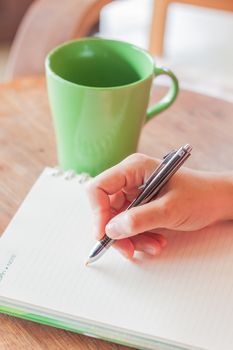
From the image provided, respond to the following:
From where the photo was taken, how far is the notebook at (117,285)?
49cm

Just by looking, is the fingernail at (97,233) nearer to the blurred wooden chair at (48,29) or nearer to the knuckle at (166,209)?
the knuckle at (166,209)

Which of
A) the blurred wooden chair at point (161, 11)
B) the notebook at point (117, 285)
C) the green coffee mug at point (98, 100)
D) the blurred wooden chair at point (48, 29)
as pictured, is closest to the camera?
the notebook at point (117, 285)

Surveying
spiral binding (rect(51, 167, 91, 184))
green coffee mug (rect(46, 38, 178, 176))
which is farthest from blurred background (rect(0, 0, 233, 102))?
spiral binding (rect(51, 167, 91, 184))

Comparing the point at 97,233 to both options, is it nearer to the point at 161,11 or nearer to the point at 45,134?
the point at 45,134

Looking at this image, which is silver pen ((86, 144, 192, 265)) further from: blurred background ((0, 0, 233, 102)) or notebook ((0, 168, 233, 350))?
blurred background ((0, 0, 233, 102))

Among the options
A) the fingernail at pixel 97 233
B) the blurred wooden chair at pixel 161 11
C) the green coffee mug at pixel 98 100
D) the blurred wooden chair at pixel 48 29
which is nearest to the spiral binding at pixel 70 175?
the green coffee mug at pixel 98 100

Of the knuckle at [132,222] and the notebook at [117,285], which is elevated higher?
the knuckle at [132,222]

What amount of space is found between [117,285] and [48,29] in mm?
800

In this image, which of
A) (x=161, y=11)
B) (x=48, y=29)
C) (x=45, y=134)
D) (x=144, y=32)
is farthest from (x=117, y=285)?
(x=144, y=32)

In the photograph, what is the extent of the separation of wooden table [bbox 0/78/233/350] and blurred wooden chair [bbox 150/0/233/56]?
934mm

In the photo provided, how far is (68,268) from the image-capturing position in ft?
1.77

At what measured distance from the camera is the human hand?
1.75 ft

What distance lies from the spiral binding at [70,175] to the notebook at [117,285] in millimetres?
67

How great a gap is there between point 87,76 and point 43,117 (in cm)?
12
